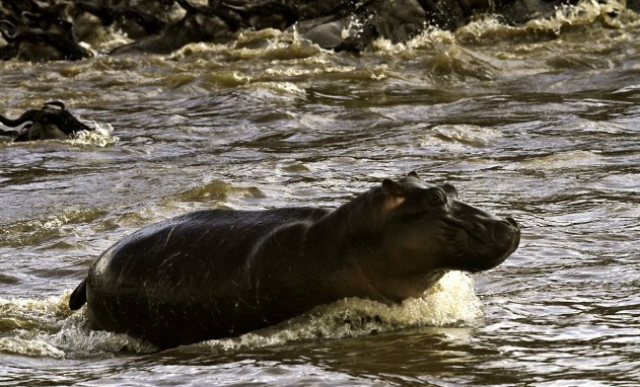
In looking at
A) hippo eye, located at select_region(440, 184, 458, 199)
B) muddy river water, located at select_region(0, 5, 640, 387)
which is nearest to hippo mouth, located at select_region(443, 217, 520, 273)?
hippo eye, located at select_region(440, 184, 458, 199)

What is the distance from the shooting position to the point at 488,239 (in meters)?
5.67

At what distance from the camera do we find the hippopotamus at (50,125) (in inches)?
583

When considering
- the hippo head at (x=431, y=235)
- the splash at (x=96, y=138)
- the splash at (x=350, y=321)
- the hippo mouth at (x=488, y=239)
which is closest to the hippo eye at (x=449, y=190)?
the hippo head at (x=431, y=235)

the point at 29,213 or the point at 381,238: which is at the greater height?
the point at 381,238

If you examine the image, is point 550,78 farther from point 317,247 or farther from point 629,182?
point 317,247

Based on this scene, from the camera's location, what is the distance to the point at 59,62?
81.1 feet

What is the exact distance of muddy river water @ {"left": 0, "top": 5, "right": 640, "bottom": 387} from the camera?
5668 mm

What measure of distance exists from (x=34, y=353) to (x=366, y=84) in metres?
12.6

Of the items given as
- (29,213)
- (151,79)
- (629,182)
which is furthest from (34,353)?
(151,79)

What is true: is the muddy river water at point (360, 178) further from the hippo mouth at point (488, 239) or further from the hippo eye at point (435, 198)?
the hippo eye at point (435, 198)

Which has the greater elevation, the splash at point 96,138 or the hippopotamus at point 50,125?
the hippopotamus at point 50,125

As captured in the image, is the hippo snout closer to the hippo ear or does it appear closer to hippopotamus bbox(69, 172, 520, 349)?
hippopotamus bbox(69, 172, 520, 349)

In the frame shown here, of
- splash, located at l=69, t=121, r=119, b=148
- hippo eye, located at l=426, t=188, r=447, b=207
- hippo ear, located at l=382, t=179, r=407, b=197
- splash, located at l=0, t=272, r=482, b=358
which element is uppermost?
hippo ear, located at l=382, t=179, r=407, b=197

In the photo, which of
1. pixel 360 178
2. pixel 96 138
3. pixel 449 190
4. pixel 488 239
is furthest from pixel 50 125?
pixel 488 239
